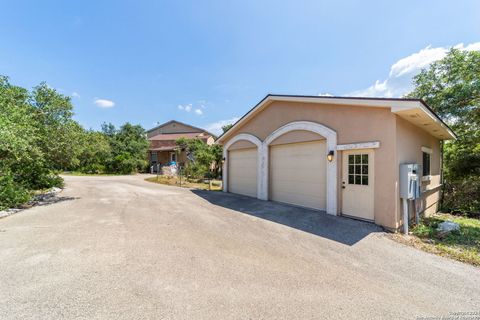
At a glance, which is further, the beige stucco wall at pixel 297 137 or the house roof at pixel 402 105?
the beige stucco wall at pixel 297 137

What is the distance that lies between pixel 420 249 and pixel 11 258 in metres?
8.39

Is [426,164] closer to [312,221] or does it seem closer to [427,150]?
[427,150]

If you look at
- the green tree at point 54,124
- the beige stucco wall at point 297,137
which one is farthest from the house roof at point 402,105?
the green tree at point 54,124

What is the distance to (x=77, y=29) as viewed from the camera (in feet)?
31.9

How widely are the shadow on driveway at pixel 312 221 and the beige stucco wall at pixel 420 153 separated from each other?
4.08ft

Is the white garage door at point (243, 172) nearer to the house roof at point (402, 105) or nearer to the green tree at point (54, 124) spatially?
the house roof at point (402, 105)

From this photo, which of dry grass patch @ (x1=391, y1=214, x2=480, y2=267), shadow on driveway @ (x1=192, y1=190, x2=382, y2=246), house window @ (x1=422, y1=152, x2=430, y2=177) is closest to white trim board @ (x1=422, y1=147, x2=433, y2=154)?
house window @ (x1=422, y1=152, x2=430, y2=177)

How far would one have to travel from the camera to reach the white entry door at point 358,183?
6.23 meters

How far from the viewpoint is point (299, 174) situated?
27.1 feet

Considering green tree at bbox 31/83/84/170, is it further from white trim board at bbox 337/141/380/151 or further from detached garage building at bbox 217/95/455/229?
white trim board at bbox 337/141/380/151

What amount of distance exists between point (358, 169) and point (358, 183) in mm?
428

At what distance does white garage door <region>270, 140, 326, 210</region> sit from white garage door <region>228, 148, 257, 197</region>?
4.47 feet

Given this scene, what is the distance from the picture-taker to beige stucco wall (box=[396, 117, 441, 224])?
601cm

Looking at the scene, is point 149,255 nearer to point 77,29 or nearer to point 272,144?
point 272,144
